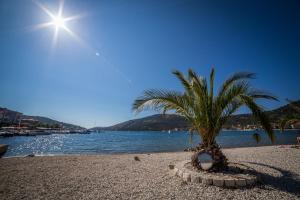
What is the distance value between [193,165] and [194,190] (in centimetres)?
205

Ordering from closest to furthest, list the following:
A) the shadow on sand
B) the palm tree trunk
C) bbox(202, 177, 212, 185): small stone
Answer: the shadow on sand, bbox(202, 177, 212, 185): small stone, the palm tree trunk

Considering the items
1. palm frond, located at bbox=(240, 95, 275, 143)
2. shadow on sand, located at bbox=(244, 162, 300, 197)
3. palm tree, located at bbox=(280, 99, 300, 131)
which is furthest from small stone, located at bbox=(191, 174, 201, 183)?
palm tree, located at bbox=(280, 99, 300, 131)

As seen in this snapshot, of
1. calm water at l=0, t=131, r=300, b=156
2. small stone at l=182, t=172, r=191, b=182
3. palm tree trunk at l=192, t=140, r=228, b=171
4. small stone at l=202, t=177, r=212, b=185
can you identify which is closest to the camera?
small stone at l=202, t=177, r=212, b=185

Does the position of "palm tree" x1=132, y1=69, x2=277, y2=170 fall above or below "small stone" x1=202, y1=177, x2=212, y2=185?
above

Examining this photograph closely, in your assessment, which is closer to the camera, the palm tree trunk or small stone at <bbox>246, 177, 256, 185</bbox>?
small stone at <bbox>246, 177, 256, 185</bbox>

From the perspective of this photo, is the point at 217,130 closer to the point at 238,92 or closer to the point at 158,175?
the point at 238,92

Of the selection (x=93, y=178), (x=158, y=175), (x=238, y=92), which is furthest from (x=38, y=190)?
(x=238, y=92)

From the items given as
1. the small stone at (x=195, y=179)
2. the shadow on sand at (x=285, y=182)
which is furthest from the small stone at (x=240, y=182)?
the small stone at (x=195, y=179)

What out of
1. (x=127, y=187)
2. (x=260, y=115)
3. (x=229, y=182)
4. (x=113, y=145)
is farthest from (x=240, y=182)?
(x=113, y=145)

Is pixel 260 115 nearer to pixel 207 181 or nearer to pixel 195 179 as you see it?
pixel 207 181

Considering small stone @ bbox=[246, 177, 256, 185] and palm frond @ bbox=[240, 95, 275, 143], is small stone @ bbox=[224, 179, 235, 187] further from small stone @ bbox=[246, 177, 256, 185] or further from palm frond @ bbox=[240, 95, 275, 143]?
palm frond @ bbox=[240, 95, 275, 143]

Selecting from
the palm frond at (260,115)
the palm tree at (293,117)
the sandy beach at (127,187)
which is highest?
the palm tree at (293,117)

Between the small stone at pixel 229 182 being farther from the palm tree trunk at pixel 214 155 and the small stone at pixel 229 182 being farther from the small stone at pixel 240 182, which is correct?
the palm tree trunk at pixel 214 155

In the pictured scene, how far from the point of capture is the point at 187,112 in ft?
26.2
